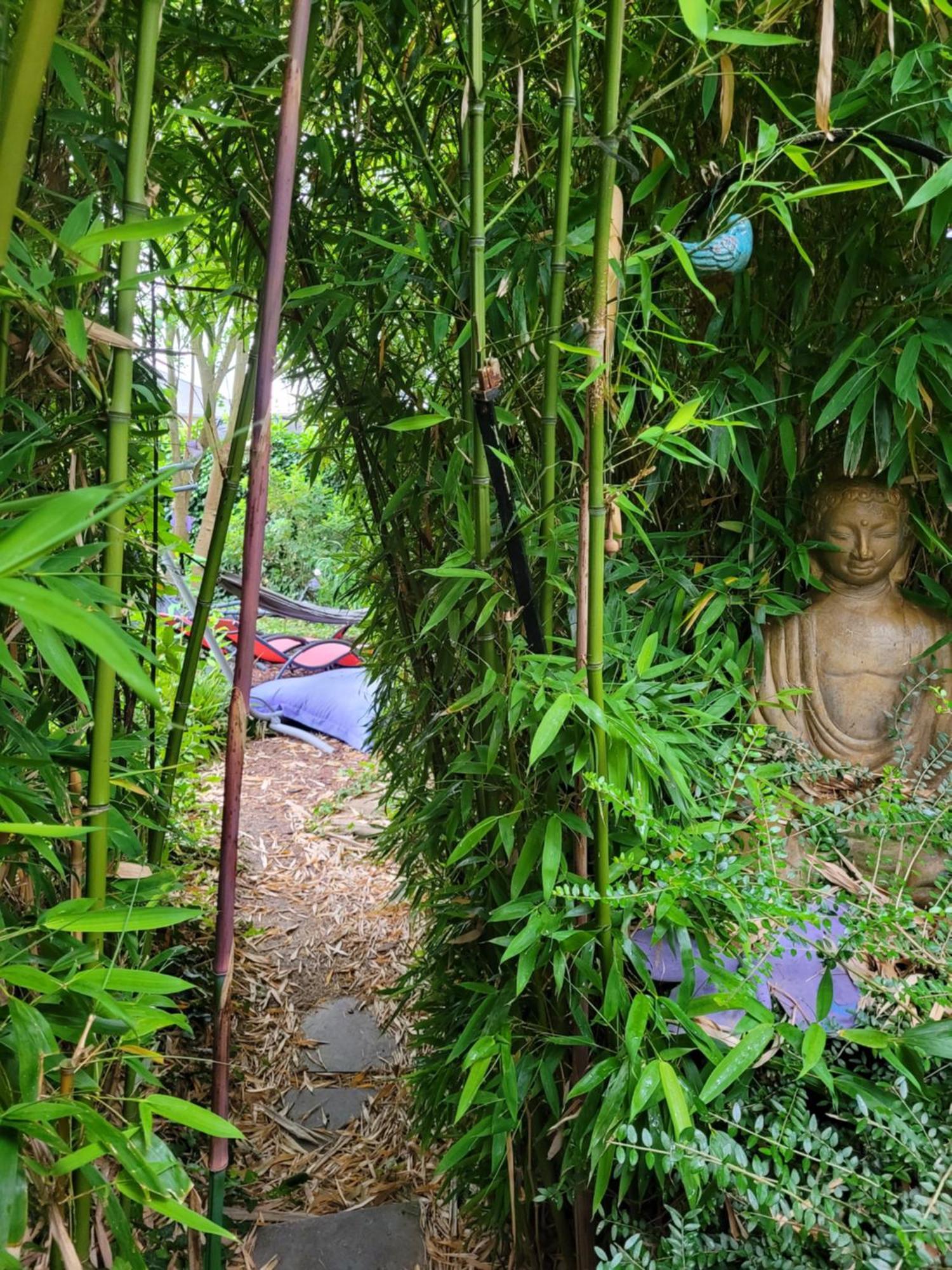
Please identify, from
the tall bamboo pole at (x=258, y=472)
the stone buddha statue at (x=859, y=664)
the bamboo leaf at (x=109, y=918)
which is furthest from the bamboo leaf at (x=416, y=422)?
the stone buddha statue at (x=859, y=664)

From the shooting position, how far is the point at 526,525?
879mm

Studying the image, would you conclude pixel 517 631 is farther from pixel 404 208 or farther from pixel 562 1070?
pixel 404 208

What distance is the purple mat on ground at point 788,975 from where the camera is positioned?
886 mm

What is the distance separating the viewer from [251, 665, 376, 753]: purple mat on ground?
4.64 metres

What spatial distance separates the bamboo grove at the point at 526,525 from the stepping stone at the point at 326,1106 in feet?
1.73

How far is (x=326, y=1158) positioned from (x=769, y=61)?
2.19 metres

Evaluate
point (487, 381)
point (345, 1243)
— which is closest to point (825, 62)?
point (487, 381)

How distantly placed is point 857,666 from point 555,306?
0.85 m

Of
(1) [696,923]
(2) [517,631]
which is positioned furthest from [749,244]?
(1) [696,923]

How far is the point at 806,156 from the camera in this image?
1.21m

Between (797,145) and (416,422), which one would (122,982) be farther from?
(797,145)


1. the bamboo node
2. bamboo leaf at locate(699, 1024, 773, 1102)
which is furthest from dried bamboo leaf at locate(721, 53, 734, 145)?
bamboo leaf at locate(699, 1024, 773, 1102)

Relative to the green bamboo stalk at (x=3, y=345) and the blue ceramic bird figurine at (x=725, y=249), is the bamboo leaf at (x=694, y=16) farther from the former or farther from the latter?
the green bamboo stalk at (x=3, y=345)

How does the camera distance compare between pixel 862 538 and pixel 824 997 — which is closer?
pixel 824 997
